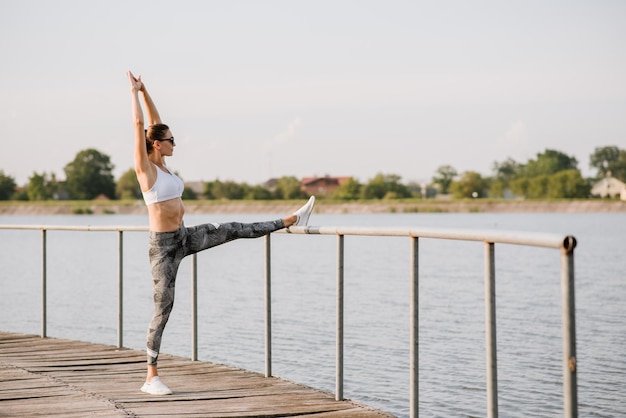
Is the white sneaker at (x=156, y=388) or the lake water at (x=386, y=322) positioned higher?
the white sneaker at (x=156, y=388)

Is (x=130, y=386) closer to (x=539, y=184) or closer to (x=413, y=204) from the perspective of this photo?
(x=413, y=204)

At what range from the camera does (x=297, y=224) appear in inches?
225

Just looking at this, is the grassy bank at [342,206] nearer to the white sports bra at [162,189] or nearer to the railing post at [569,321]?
the white sports bra at [162,189]

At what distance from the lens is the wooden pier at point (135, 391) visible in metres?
5.05

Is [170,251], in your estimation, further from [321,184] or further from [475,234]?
[321,184]

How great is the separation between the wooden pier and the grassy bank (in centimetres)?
9370

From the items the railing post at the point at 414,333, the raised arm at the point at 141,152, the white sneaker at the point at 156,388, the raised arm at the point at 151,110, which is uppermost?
the raised arm at the point at 151,110

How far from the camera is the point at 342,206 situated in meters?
111

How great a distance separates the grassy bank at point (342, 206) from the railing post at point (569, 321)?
97.1 m

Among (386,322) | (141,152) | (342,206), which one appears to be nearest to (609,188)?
(342,206)

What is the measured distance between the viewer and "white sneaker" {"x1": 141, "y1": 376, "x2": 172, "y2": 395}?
5492mm

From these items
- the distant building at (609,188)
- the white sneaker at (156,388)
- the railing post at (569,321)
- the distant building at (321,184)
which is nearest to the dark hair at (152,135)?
the white sneaker at (156,388)

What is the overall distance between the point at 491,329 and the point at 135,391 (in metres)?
2.37

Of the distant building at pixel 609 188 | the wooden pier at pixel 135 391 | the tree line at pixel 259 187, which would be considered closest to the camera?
the wooden pier at pixel 135 391
